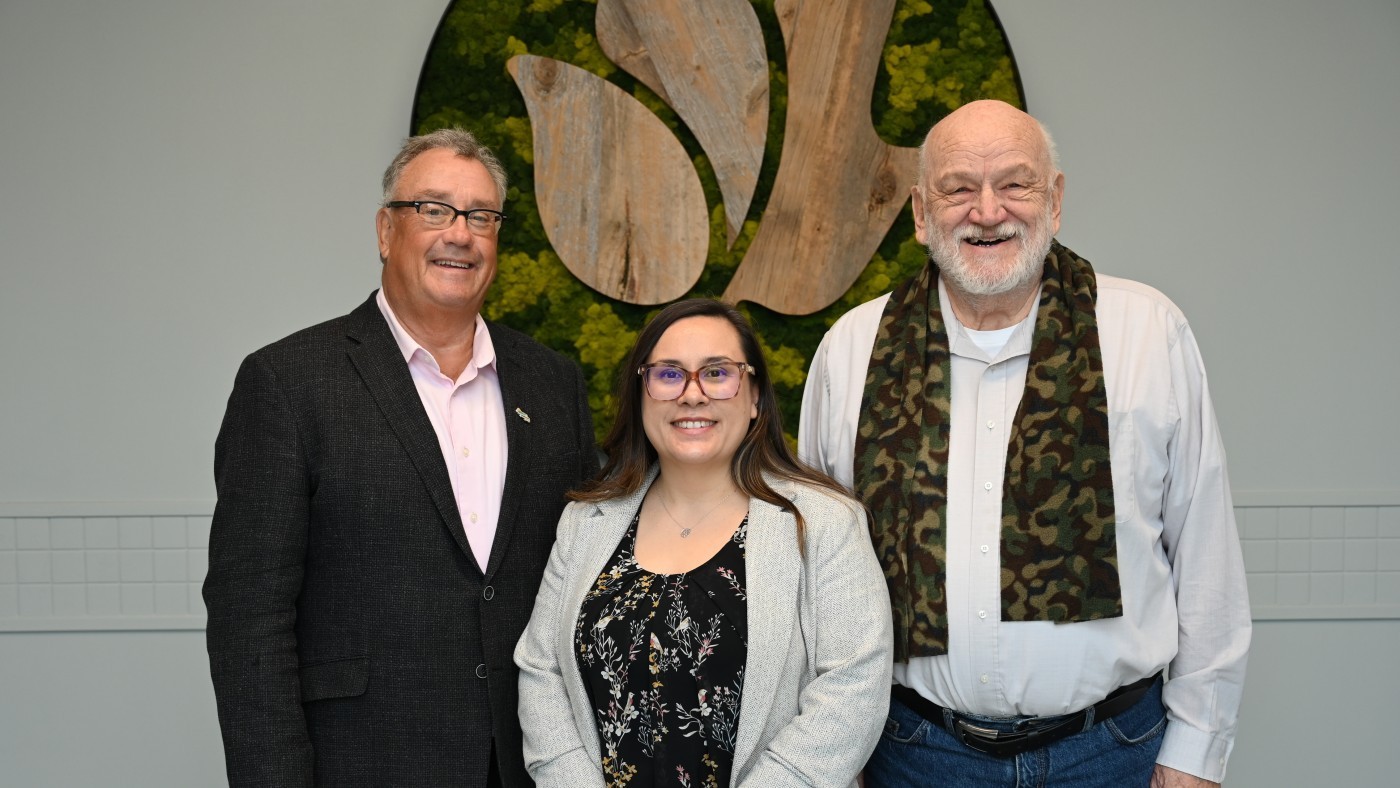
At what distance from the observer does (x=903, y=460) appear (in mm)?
1929

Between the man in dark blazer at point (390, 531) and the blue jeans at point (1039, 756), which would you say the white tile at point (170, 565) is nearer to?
the man in dark blazer at point (390, 531)

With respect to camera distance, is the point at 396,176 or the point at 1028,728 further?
the point at 396,176

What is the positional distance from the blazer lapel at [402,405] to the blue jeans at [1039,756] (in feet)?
2.70

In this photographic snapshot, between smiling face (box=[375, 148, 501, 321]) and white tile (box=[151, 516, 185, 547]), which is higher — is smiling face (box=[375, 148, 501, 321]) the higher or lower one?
the higher one

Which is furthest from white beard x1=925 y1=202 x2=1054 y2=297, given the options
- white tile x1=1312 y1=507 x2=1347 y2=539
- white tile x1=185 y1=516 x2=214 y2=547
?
white tile x1=185 y1=516 x2=214 y2=547

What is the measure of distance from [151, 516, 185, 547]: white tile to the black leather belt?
2.24 meters

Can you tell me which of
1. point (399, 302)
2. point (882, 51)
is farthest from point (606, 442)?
point (882, 51)

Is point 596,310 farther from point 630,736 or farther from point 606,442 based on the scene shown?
point 630,736

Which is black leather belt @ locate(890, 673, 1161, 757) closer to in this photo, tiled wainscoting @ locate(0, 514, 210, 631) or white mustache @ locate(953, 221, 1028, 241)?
white mustache @ locate(953, 221, 1028, 241)

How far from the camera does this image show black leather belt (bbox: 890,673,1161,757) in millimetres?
1830

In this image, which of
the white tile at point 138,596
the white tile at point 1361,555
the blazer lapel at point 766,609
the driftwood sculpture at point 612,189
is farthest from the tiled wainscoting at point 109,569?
the blazer lapel at point 766,609

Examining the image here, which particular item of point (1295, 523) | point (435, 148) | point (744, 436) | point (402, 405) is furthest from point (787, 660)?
point (1295, 523)

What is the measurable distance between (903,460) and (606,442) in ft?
1.78

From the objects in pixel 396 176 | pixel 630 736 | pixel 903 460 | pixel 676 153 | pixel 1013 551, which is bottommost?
pixel 630 736
